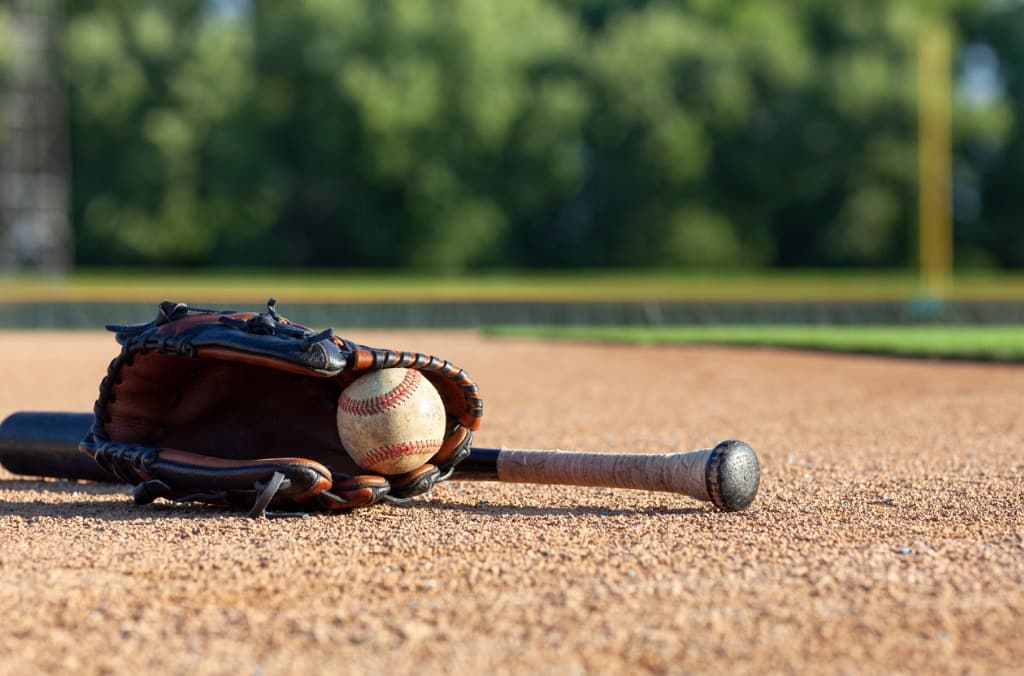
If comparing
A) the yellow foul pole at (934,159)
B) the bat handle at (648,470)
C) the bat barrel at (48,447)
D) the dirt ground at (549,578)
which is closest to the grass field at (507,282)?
the yellow foul pole at (934,159)

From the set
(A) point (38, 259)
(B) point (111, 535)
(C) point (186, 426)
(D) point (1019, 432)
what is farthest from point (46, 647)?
(A) point (38, 259)

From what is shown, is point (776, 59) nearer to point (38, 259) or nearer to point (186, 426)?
point (38, 259)

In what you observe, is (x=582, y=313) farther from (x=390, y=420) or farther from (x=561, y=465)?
(x=390, y=420)

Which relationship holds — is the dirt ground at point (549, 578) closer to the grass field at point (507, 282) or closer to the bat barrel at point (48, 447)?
the bat barrel at point (48, 447)

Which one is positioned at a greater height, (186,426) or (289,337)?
(289,337)

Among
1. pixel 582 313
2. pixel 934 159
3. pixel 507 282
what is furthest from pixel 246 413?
pixel 507 282

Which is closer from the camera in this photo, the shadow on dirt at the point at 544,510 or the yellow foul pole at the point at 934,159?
the shadow on dirt at the point at 544,510
